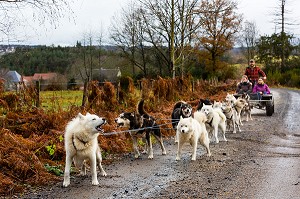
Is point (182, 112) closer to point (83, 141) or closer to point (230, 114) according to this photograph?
point (230, 114)

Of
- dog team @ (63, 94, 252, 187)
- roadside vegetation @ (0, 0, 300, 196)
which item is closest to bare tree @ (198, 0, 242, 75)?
roadside vegetation @ (0, 0, 300, 196)

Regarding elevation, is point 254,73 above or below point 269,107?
above

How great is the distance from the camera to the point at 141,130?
9.37 m

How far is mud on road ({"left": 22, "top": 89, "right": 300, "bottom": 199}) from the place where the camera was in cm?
641

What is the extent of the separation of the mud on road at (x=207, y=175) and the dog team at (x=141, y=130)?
308 mm

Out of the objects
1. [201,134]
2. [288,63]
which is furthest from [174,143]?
[288,63]

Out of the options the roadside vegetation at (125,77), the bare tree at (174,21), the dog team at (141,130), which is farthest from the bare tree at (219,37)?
the dog team at (141,130)

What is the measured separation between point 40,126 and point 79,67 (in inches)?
1473

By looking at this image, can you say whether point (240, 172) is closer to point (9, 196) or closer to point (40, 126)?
point (9, 196)

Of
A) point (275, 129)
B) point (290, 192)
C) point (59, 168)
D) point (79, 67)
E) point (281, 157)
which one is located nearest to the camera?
point (290, 192)

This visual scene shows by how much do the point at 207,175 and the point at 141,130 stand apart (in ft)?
7.49

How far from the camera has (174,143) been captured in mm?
11445

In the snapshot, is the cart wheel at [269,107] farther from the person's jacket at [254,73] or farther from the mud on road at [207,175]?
the mud on road at [207,175]

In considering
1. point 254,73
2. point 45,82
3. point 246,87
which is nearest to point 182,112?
point 246,87
